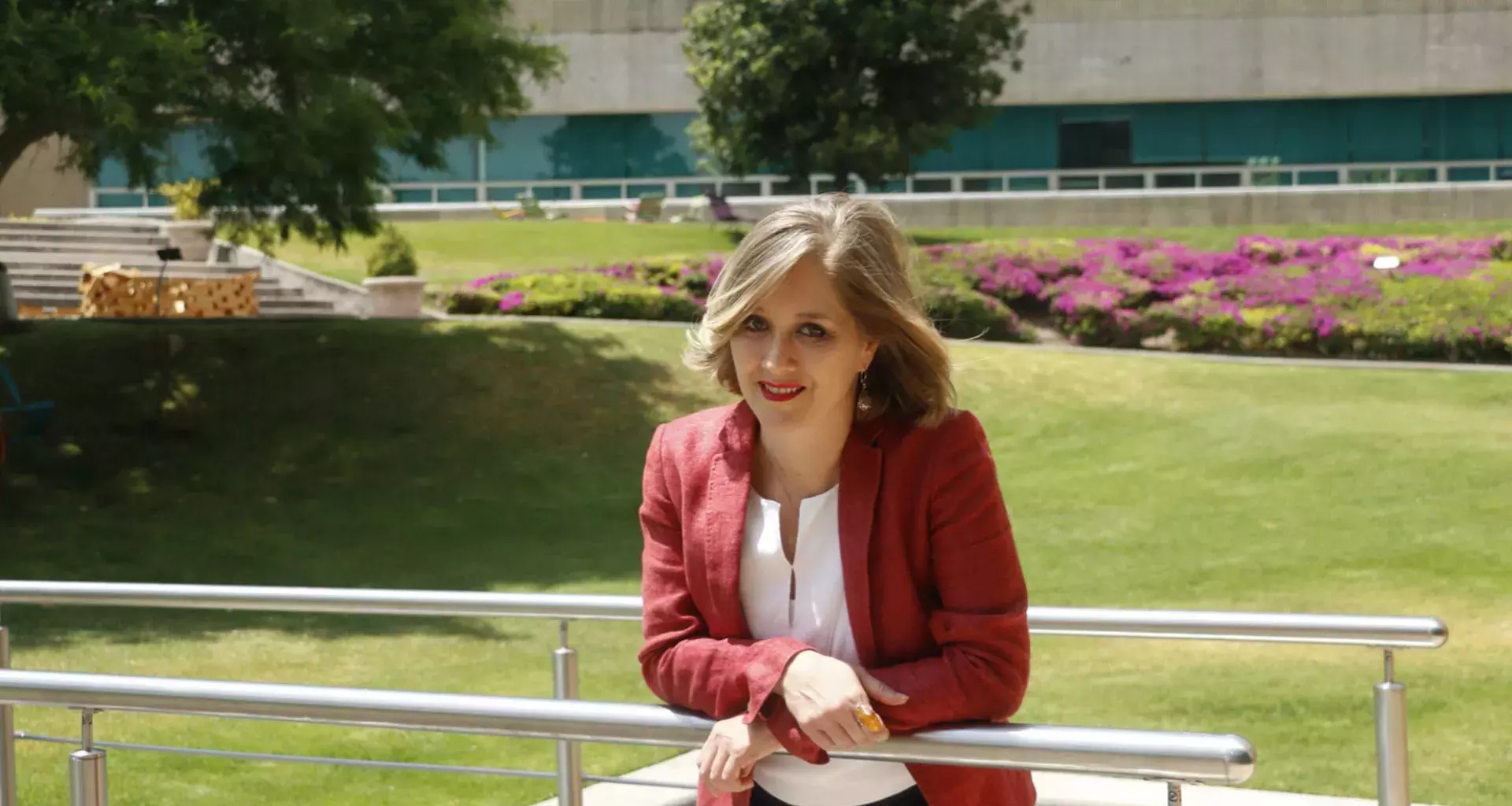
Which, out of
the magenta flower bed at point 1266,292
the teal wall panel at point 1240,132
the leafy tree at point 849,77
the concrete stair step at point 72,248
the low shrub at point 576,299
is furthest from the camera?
the teal wall panel at point 1240,132

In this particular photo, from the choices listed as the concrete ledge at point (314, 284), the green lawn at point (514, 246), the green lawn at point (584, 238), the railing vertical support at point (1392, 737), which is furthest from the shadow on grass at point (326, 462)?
the green lawn at point (584, 238)

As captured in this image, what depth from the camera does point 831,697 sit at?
248 centimetres

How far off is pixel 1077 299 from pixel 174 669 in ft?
58.4

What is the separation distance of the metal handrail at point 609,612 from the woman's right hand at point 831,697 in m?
1.36

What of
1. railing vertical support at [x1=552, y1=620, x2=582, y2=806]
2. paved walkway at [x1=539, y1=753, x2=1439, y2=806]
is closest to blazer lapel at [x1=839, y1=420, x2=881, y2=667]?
railing vertical support at [x1=552, y1=620, x2=582, y2=806]

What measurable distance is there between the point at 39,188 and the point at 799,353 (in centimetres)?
4690

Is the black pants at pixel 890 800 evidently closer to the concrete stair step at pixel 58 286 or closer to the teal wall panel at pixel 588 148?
the concrete stair step at pixel 58 286

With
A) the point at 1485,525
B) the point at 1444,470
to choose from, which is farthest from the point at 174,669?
the point at 1444,470

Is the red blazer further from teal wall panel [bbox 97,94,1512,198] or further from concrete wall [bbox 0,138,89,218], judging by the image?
teal wall panel [bbox 97,94,1512,198]

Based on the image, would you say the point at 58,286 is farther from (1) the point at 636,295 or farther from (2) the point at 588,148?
(2) the point at 588,148

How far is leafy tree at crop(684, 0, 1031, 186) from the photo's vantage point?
36531 millimetres

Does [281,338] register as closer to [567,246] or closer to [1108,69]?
[567,246]

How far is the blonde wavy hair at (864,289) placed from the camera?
106 inches

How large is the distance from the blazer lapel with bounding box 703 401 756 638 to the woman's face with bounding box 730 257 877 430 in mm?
83
